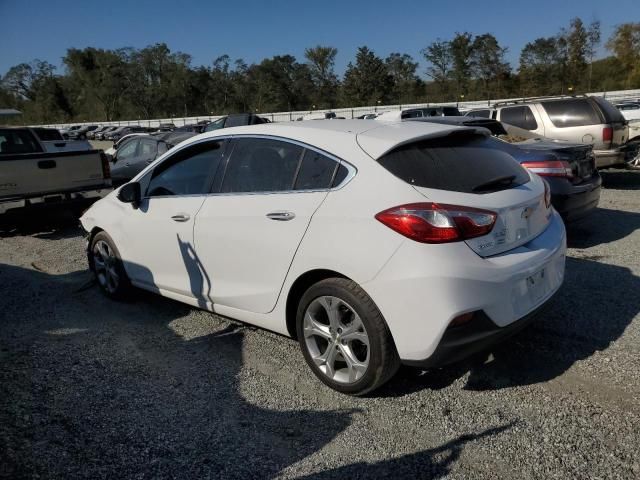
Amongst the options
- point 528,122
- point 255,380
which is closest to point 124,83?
point 528,122

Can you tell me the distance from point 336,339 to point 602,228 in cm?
560

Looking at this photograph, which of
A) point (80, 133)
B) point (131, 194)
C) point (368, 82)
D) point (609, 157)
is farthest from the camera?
point (368, 82)

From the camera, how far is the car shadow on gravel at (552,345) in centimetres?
323

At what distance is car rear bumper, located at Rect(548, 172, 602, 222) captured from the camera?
5.93m

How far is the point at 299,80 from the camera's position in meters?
80.9

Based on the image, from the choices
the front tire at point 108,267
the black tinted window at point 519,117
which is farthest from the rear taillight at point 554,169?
the black tinted window at point 519,117

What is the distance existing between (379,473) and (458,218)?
1358mm

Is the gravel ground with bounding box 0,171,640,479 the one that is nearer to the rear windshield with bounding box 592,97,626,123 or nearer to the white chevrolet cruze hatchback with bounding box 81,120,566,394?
the white chevrolet cruze hatchback with bounding box 81,120,566,394

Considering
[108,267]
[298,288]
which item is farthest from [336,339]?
[108,267]

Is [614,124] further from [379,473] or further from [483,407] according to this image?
[379,473]

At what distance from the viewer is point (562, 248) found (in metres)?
3.33

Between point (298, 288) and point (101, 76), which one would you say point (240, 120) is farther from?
point (101, 76)

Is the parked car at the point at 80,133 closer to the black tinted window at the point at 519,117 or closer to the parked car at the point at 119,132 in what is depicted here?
the parked car at the point at 119,132

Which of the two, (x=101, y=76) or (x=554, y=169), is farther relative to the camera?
(x=101, y=76)
